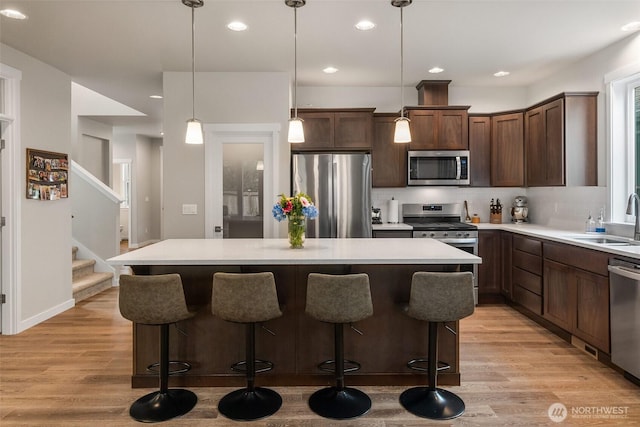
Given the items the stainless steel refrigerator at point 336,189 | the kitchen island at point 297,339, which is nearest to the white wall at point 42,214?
the kitchen island at point 297,339

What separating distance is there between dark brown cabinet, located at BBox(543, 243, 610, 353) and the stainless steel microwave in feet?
4.84

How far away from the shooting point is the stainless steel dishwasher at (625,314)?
2.79 metres

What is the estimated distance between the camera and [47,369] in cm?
314

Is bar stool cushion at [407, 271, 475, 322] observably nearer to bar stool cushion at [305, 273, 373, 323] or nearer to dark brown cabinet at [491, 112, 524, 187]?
bar stool cushion at [305, 273, 373, 323]

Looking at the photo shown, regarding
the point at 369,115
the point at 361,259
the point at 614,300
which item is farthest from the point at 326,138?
the point at 614,300

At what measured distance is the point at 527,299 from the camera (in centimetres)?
434

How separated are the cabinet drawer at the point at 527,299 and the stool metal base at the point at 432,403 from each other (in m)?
1.95

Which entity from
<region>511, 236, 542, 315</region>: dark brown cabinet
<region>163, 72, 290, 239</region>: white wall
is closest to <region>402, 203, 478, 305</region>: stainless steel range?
<region>511, 236, 542, 315</region>: dark brown cabinet

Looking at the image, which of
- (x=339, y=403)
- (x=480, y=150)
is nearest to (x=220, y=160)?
(x=339, y=403)

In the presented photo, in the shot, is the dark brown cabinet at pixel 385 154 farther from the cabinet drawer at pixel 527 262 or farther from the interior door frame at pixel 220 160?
the cabinet drawer at pixel 527 262

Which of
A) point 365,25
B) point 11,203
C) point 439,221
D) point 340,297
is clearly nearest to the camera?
point 340,297

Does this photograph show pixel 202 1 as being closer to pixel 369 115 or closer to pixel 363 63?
pixel 363 63

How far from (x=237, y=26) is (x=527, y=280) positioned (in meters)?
3.75

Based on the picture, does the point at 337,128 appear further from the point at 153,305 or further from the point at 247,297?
the point at 153,305
